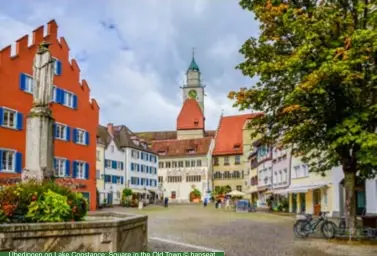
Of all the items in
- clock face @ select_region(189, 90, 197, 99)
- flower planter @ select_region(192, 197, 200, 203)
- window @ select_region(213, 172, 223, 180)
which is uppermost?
clock face @ select_region(189, 90, 197, 99)

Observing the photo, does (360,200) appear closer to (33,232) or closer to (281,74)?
(281,74)

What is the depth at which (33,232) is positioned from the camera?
28.2ft

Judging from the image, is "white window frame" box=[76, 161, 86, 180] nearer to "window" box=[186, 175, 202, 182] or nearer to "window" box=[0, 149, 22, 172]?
"window" box=[0, 149, 22, 172]

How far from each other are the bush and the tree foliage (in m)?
9.83

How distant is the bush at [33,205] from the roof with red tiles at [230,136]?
3741 inches

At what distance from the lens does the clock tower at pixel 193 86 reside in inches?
5669

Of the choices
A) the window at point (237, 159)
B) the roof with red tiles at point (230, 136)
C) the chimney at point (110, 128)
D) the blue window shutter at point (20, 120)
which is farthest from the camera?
the roof with red tiles at point (230, 136)

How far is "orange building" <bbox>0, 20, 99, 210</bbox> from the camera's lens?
36188 mm

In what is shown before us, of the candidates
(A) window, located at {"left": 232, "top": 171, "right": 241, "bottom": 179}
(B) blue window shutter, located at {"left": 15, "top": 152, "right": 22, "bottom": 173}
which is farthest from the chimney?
(B) blue window shutter, located at {"left": 15, "top": 152, "right": 22, "bottom": 173}

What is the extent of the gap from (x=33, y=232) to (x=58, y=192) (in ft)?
7.57

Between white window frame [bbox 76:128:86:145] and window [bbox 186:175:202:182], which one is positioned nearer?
white window frame [bbox 76:128:86:145]

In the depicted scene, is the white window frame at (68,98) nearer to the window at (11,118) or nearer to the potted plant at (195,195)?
the window at (11,118)

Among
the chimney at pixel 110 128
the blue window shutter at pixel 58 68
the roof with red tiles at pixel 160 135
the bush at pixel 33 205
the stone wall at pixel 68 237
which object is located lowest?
the stone wall at pixel 68 237

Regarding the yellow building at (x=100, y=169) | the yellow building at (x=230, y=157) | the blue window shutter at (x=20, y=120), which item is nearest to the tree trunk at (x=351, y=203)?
the blue window shutter at (x=20, y=120)
